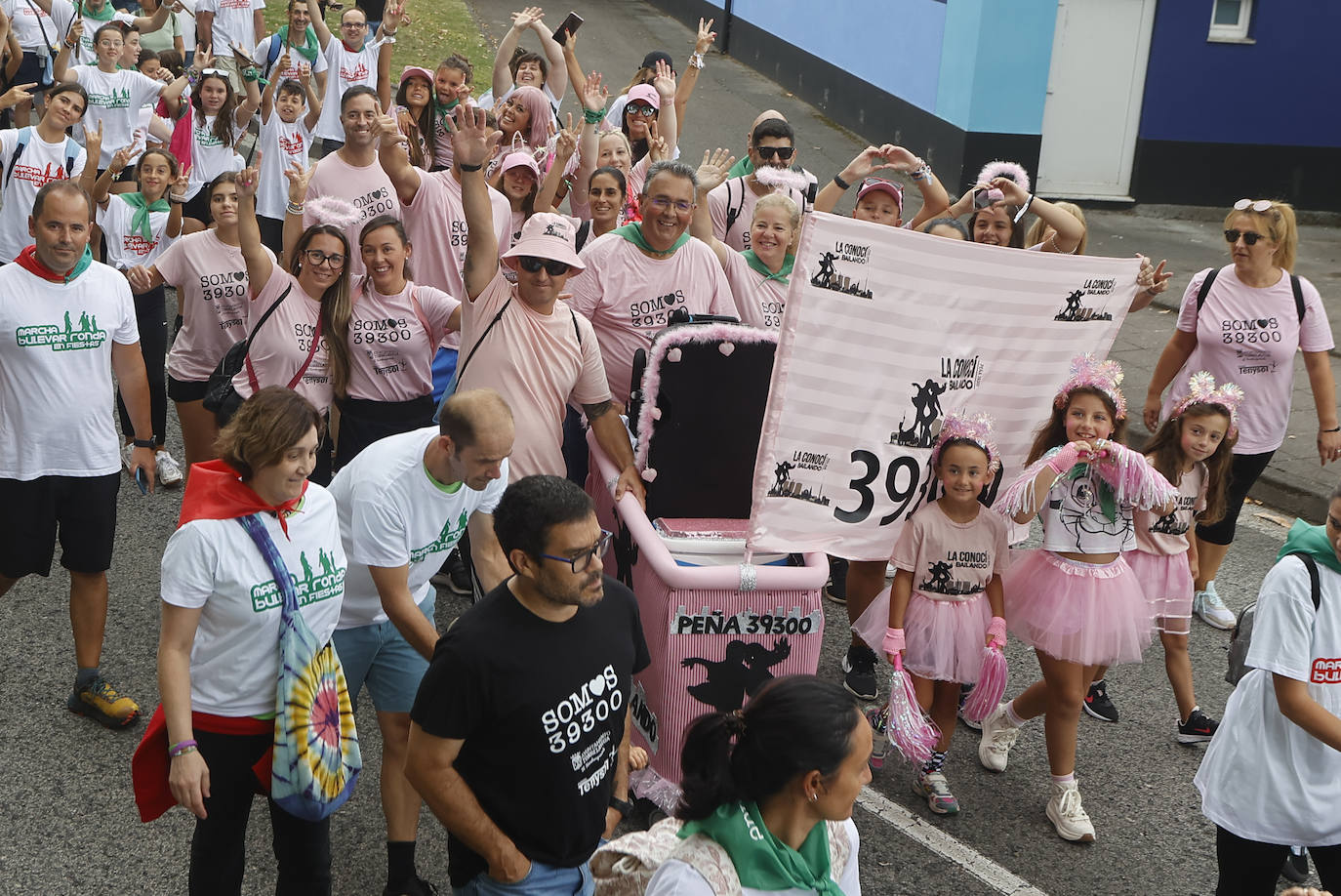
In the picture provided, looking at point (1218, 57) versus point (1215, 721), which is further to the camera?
point (1218, 57)

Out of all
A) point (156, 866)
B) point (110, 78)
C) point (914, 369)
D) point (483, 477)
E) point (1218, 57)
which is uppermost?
point (1218, 57)

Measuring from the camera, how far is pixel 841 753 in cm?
282

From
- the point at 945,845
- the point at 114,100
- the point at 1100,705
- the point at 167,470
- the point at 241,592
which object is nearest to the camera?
the point at 241,592

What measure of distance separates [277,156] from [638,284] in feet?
15.1

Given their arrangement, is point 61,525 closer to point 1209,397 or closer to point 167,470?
point 167,470

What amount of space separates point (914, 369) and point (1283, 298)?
8.64ft

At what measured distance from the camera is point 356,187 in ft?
25.5

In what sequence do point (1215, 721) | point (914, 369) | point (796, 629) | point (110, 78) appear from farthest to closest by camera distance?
point (110, 78) → point (1215, 721) → point (914, 369) → point (796, 629)

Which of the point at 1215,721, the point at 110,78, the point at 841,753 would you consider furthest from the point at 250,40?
the point at 841,753

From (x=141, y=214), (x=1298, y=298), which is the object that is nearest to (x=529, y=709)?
(x=1298, y=298)

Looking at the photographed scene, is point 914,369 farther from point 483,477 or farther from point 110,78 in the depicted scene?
point 110,78

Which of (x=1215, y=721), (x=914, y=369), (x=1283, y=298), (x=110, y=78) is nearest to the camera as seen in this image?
(x=914, y=369)

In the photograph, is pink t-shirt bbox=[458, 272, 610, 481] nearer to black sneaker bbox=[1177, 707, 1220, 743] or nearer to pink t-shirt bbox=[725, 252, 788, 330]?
pink t-shirt bbox=[725, 252, 788, 330]

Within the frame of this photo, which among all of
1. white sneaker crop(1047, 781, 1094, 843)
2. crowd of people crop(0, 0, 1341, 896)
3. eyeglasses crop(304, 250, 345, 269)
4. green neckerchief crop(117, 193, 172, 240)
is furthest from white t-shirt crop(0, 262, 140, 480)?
white sneaker crop(1047, 781, 1094, 843)
